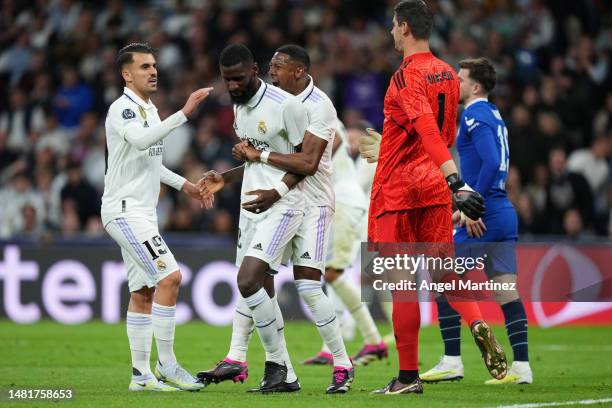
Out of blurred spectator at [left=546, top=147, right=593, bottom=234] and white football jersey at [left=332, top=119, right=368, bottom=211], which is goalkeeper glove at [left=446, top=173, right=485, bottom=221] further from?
blurred spectator at [left=546, top=147, right=593, bottom=234]

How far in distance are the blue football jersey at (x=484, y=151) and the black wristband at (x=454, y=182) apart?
1.61 m

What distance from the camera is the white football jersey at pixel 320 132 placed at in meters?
8.57

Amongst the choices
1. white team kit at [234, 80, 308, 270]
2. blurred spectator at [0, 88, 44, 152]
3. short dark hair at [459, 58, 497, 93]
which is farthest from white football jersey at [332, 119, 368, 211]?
blurred spectator at [0, 88, 44, 152]

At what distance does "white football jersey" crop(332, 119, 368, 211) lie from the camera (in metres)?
12.4

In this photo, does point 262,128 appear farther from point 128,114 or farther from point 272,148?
point 128,114

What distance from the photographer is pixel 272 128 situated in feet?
28.1

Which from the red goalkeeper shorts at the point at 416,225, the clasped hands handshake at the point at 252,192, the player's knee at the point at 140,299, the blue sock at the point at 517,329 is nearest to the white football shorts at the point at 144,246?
the player's knee at the point at 140,299

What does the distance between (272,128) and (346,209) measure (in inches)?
161

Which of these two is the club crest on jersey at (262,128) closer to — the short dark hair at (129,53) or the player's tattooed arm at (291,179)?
the player's tattooed arm at (291,179)

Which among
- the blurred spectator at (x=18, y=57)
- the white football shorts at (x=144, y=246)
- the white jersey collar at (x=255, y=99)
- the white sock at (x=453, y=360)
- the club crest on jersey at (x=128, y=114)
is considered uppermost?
the blurred spectator at (x=18, y=57)

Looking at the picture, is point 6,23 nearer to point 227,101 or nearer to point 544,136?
point 227,101

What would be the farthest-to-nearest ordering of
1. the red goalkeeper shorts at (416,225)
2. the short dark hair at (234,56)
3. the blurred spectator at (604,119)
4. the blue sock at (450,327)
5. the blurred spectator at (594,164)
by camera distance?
1. the blurred spectator at (604,119)
2. the blurred spectator at (594,164)
3. the blue sock at (450,327)
4. the short dark hair at (234,56)
5. the red goalkeeper shorts at (416,225)

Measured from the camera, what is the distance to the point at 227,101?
19.7 meters

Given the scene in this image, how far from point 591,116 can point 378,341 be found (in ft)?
26.2
